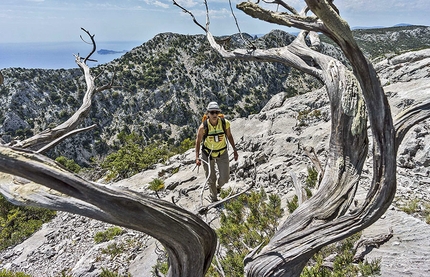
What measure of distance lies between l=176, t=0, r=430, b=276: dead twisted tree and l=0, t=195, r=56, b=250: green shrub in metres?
9.69

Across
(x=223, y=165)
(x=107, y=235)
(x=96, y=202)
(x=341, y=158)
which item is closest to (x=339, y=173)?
(x=341, y=158)

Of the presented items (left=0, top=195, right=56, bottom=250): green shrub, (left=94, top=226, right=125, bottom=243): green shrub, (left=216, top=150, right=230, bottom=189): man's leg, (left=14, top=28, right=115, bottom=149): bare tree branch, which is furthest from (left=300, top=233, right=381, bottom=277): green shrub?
(left=0, top=195, right=56, bottom=250): green shrub

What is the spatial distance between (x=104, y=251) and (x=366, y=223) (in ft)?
18.0

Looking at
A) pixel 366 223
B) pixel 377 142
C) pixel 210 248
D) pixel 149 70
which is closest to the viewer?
pixel 377 142

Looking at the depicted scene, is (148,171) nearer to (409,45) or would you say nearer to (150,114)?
(150,114)

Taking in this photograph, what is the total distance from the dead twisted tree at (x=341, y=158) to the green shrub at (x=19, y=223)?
31.8 ft

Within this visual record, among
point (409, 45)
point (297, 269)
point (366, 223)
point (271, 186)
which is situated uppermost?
point (409, 45)

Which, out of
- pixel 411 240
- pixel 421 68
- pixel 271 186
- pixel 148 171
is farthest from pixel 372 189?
pixel 421 68

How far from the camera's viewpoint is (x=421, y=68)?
1517cm

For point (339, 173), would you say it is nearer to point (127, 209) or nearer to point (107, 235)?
point (127, 209)

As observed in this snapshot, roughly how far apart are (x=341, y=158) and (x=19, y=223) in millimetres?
12656

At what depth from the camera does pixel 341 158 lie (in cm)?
208

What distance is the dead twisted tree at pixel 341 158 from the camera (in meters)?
1.77

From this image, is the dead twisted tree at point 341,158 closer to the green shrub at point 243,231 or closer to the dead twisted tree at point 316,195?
the dead twisted tree at point 316,195
